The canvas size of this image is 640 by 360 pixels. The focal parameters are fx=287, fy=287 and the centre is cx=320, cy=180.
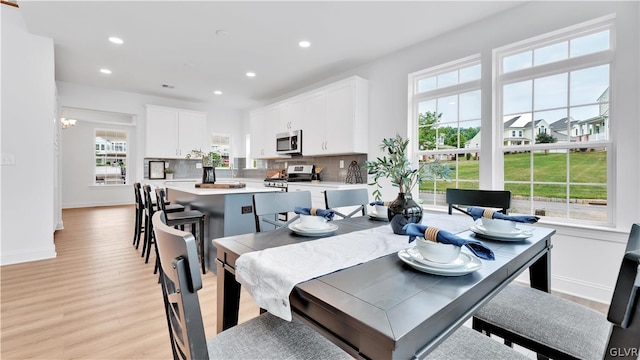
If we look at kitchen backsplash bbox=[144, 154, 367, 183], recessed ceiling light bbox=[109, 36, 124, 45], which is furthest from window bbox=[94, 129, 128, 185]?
recessed ceiling light bbox=[109, 36, 124, 45]

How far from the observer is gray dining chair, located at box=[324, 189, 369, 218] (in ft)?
6.84

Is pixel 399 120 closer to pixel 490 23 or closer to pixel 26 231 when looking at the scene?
pixel 490 23

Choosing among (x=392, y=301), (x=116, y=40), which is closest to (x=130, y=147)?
(x=116, y=40)

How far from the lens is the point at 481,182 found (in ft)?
9.91

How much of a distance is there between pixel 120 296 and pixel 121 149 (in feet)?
23.6

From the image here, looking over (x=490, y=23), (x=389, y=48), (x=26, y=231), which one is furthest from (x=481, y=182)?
(x=26, y=231)

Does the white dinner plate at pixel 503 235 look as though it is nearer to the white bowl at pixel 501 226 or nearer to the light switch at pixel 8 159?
the white bowl at pixel 501 226

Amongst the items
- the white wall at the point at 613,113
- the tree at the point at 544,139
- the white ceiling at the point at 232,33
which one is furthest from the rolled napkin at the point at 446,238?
the white ceiling at the point at 232,33

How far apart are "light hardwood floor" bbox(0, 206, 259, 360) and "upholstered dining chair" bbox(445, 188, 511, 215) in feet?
5.64

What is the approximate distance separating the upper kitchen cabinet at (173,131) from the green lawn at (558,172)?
558cm

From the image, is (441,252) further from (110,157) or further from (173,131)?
(110,157)

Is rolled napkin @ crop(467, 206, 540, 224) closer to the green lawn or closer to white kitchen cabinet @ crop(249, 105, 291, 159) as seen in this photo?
the green lawn

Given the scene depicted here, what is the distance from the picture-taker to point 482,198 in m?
2.05

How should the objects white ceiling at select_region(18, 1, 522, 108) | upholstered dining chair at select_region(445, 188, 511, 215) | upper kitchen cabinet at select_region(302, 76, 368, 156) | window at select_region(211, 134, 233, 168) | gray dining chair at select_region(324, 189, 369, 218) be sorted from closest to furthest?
1. upholstered dining chair at select_region(445, 188, 511, 215)
2. gray dining chair at select_region(324, 189, 369, 218)
3. white ceiling at select_region(18, 1, 522, 108)
4. upper kitchen cabinet at select_region(302, 76, 368, 156)
5. window at select_region(211, 134, 233, 168)
